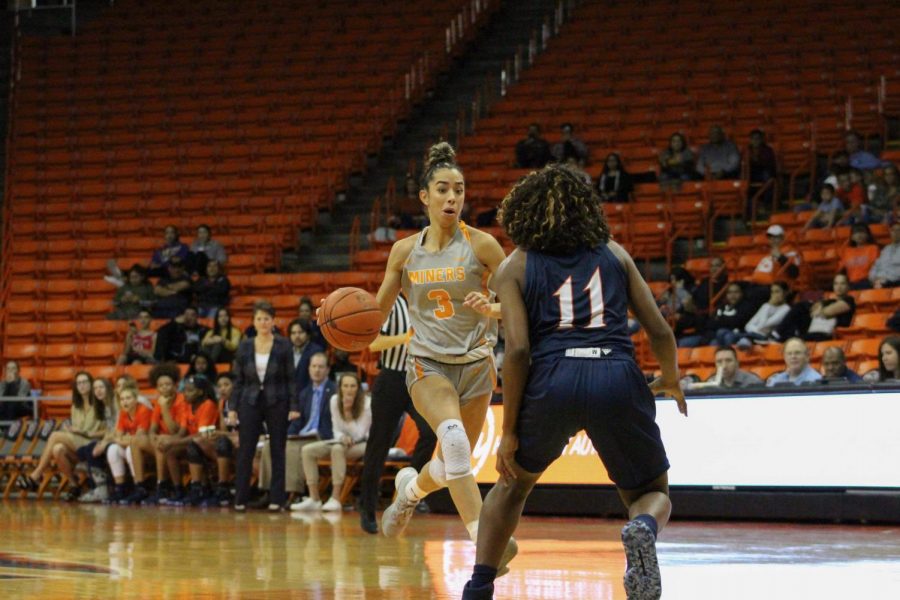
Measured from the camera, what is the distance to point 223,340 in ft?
57.9

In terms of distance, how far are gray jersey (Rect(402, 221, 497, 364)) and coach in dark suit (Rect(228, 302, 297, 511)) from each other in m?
6.14

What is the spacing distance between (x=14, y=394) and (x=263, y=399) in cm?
598

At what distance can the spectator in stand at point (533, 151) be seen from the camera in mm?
19938

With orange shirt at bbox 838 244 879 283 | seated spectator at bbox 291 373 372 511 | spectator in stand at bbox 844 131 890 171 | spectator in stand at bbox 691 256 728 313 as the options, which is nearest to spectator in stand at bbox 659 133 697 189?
spectator in stand at bbox 844 131 890 171

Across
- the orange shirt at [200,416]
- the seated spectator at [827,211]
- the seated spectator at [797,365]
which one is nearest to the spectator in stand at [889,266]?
the seated spectator at [827,211]

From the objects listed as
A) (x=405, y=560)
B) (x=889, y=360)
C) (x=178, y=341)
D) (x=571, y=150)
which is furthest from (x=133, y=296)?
(x=405, y=560)

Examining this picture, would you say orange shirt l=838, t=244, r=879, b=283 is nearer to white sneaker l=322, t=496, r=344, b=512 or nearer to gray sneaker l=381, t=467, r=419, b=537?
white sneaker l=322, t=496, r=344, b=512

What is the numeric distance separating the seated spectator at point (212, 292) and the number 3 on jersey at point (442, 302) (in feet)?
40.6

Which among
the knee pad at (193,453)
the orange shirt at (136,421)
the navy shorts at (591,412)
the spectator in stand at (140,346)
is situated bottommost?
the knee pad at (193,453)

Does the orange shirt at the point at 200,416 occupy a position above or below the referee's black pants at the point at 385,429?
below

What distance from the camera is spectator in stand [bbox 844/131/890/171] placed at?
693 inches

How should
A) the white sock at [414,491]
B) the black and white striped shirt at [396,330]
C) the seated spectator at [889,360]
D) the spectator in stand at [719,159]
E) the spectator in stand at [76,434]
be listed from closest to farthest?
1. the white sock at [414,491]
2. the black and white striped shirt at [396,330]
3. the seated spectator at [889,360]
4. the spectator in stand at [76,434]
5. the spectator in stand at [719,159]

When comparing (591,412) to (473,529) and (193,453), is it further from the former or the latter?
(193,453)

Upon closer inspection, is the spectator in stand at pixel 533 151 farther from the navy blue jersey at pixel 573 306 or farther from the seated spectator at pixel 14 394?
the navy blue jersey at pixel 573 306
